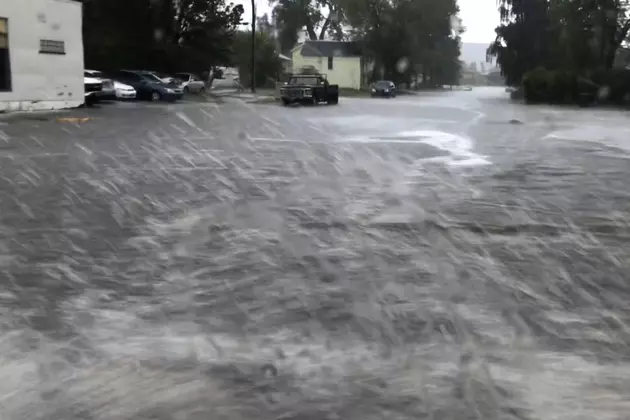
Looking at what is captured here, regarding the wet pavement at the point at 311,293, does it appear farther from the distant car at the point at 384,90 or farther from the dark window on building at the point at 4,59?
the distant car at the point at 384,90

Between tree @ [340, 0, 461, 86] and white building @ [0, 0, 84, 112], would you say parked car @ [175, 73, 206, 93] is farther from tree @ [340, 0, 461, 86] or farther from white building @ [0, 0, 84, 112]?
tree @ [340, 0, 461, 86]

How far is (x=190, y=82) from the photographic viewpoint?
50.7 m

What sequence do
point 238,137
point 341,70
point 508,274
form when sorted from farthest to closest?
point 341,70 < point 238,137 < point 508,274

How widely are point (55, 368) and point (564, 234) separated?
17.7 ft

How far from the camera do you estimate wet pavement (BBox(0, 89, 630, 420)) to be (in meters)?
3.95

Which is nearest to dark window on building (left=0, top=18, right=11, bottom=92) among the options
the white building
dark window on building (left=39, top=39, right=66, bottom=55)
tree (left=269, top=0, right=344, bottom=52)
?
the white building

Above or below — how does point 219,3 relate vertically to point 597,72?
above

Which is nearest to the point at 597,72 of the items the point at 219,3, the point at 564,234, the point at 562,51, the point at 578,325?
the point at 562,51

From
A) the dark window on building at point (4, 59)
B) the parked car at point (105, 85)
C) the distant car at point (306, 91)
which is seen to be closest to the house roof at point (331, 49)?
the distant car at point (306, 91)

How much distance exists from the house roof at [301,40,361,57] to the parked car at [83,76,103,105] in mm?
59593

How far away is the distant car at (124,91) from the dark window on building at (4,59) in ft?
37.5

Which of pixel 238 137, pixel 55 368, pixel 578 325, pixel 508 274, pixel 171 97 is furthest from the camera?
pixel 171 97

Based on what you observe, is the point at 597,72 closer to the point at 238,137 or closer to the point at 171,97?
the point at 171,97

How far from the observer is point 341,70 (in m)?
93.4
